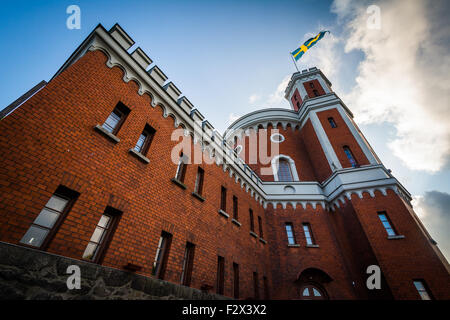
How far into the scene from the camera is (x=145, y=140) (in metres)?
7.57

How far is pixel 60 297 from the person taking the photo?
369cm

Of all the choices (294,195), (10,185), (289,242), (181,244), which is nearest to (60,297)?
(10,185)

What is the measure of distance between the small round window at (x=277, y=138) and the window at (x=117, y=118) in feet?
54.8

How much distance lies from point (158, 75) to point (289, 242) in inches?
520

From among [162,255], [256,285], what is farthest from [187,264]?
[256,285]

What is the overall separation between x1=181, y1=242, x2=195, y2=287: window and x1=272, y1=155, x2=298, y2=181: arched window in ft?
38.6

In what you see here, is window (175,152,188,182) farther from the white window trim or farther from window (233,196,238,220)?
the white window trim

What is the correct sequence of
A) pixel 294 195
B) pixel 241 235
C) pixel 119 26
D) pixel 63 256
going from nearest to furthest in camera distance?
pixel 63 256
pixel 119 26
pixel 241 235
pixel 294 195

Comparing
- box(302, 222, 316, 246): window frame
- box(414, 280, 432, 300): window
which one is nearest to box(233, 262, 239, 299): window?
box(302, 222, 316, 246): window frame

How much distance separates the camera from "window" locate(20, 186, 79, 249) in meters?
4.04

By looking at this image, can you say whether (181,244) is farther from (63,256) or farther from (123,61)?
(123,61)

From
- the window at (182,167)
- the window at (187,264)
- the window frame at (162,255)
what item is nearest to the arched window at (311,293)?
the window at (187,264)

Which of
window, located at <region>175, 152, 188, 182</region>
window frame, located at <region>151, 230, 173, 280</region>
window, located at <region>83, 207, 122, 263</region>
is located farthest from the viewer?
window, located at <region>175, 152, 188, 182</region>

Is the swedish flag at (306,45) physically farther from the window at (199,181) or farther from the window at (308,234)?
the window at (199,181)
